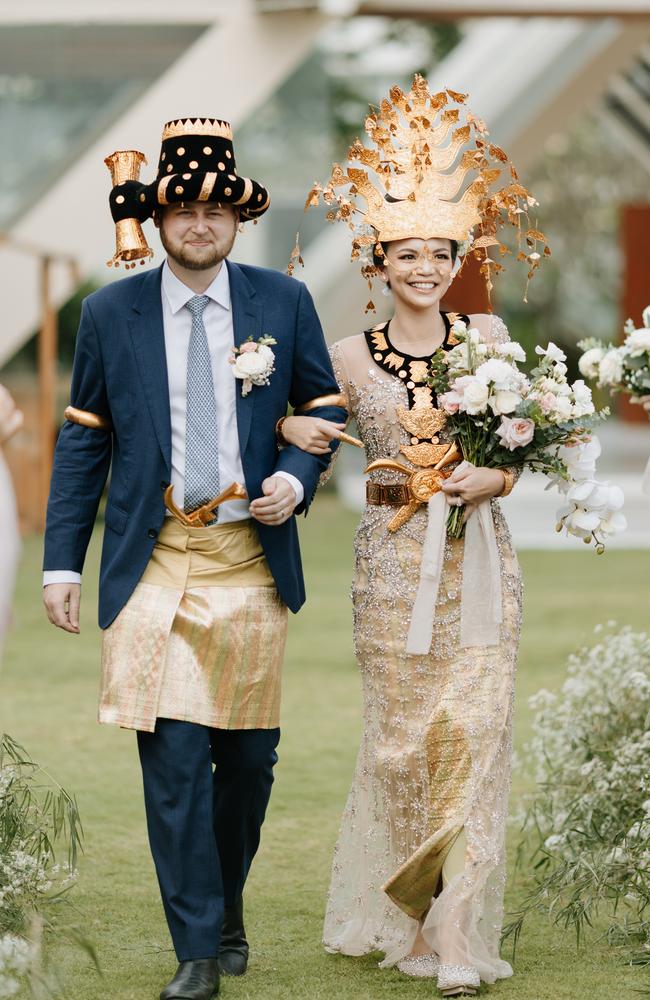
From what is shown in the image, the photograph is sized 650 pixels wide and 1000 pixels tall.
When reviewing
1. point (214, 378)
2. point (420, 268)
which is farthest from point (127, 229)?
point (420, 268)

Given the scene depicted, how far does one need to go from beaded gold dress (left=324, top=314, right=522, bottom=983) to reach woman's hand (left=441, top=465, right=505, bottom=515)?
131 mm

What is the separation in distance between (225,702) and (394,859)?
2.30ft

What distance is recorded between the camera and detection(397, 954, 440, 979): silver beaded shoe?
14.6ft

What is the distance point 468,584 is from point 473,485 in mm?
263

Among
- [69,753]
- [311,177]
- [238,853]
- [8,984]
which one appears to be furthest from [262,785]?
[311,177]

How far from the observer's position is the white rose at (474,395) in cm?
434

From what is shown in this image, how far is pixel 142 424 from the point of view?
4293 millimetres

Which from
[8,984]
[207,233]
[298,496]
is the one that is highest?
[207,233]

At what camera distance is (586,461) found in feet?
15.0

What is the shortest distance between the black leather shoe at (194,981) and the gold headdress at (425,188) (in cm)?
176

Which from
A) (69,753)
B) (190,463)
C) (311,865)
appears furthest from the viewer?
(69,753)

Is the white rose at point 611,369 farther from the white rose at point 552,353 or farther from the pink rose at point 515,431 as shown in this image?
the pink rose at point 515,431

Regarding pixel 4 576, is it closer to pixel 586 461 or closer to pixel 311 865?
pixel 586 461

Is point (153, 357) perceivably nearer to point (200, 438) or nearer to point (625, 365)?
point (200, 438)
